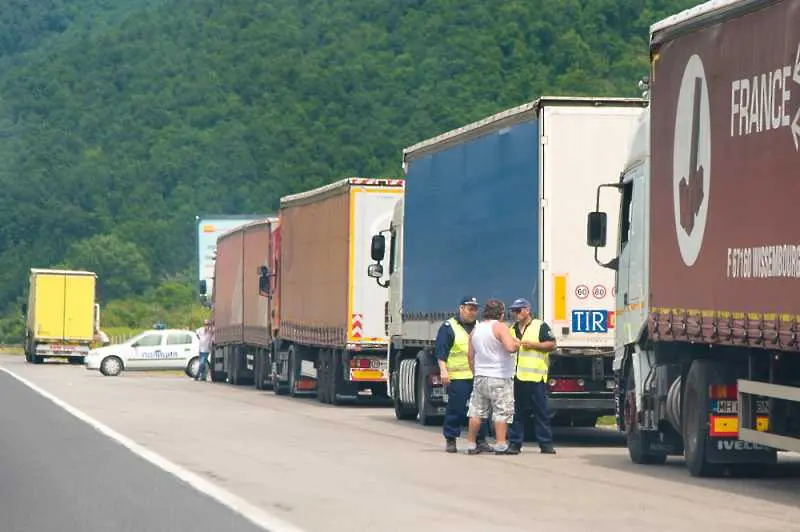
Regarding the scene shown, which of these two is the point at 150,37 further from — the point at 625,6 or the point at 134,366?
the point at 134,366

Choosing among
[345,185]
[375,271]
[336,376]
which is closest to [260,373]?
[336,376]

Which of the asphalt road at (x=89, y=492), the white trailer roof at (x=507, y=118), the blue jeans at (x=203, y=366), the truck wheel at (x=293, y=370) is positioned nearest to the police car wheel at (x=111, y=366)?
the blue jeans at (x=203, y=366)

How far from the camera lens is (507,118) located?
23.5m

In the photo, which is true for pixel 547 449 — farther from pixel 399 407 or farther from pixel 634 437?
pixel 399 407

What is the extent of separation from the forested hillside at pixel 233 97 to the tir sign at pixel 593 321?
64786mm

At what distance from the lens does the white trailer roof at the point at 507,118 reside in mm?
22312

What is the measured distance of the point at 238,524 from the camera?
512 inches

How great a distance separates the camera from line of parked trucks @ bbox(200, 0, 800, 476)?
51.3 ft

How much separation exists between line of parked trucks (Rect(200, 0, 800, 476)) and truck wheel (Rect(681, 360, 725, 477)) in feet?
0.07

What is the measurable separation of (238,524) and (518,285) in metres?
10.3

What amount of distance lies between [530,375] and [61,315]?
47957 mm

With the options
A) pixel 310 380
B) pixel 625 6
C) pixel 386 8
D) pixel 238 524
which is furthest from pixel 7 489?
pixel 386 8

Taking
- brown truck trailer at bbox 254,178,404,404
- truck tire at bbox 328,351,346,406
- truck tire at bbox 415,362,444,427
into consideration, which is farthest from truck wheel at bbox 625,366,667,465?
truck tire at bbox 328,351,346,406

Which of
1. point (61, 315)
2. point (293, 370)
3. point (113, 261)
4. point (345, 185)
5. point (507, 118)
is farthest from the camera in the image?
point (113, 261)
